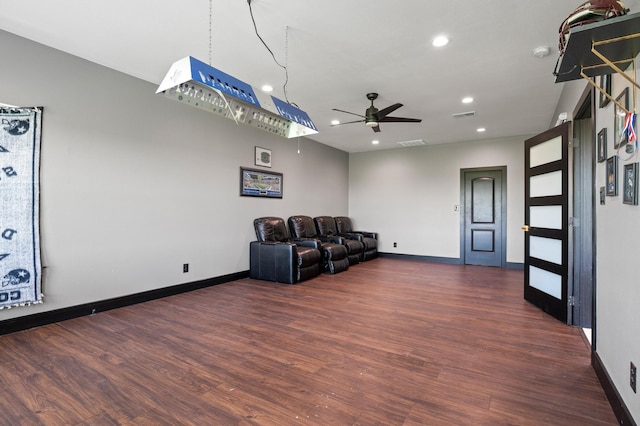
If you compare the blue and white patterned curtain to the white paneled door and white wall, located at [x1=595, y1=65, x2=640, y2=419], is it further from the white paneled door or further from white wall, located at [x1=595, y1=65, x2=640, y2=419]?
the white paneled door

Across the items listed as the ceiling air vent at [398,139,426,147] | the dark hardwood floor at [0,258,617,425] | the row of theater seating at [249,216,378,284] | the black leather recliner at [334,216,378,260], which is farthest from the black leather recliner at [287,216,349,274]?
the ceiling air vent at [398,139,426,147]

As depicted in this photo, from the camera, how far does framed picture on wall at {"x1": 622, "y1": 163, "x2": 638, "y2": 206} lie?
5.22 ft

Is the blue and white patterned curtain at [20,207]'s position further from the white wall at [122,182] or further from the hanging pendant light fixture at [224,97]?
the hanging pendant light fixture at [224,97]

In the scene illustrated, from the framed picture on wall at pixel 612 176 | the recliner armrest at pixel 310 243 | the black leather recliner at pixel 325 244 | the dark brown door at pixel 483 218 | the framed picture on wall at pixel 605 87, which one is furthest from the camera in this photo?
the dark brown door at pixel 483 218

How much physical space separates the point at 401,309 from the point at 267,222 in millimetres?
2823

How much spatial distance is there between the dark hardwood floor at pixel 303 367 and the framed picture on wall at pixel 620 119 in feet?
5.12

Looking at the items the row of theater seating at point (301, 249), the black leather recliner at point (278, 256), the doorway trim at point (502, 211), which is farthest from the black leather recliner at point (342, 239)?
the doorway trim at point (502, 211)

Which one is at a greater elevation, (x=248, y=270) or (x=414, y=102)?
(x=414, y=102)

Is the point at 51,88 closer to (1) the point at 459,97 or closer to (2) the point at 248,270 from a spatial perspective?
(2) the point at 248,270

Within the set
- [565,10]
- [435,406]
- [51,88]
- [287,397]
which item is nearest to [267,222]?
[51,88]

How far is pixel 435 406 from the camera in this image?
6.05 feet

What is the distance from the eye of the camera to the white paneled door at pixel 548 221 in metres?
3.27

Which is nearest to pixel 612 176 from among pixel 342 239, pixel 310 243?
pixel 310 243

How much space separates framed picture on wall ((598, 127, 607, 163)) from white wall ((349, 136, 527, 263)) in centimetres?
479
